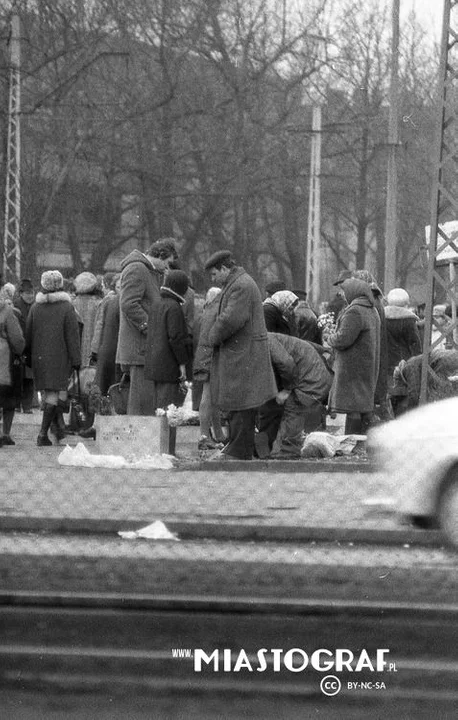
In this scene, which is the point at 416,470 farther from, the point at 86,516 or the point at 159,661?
the point at 159,661

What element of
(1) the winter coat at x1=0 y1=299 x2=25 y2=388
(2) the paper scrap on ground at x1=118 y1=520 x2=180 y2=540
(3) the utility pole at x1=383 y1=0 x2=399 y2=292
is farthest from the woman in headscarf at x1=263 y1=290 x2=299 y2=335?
(3) the utility pole at x1=383 y1=0 x2=399 y2=292

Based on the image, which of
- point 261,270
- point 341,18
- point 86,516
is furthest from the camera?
point 261,270

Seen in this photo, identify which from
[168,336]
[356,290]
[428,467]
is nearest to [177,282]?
[168,336]

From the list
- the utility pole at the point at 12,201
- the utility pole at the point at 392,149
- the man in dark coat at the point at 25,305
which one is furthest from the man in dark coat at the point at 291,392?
the utility pole at the point at 12,201

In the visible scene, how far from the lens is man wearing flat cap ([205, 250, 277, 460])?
35.9 feet

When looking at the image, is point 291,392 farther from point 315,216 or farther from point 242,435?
point 315,216

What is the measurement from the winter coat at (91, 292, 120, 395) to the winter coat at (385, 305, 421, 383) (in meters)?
2.60

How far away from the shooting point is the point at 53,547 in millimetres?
7195

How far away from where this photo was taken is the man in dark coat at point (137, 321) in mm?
12234

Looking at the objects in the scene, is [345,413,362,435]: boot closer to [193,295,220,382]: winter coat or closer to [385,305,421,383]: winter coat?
[193,295,220,382]: winter coat

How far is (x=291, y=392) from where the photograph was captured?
12086 mm

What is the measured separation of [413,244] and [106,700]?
45724 millimetres

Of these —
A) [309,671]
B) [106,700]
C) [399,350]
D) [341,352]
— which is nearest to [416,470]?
[309,671]

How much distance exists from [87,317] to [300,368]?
3.50 m
